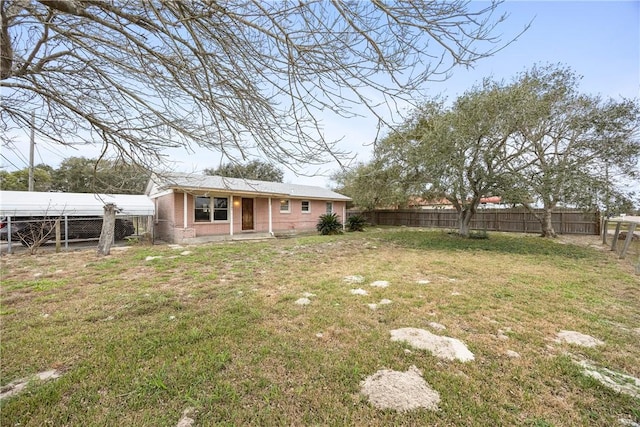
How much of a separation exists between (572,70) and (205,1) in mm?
13416

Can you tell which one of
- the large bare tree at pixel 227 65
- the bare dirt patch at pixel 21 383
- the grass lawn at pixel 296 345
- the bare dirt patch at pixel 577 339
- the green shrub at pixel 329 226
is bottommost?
the bare dirt patch at pixel 21 383

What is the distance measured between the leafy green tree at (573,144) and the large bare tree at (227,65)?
8.09 meters

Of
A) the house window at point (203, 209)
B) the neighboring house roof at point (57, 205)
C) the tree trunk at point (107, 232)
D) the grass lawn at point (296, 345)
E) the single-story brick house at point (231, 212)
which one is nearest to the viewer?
the grass lawn at point (296, 345)

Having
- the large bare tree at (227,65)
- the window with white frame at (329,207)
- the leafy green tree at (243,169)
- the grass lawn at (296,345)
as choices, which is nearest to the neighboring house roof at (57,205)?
the grass lawn at (296,345)

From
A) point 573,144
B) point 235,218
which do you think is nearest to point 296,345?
point 235,218

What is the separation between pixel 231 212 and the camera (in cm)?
1201

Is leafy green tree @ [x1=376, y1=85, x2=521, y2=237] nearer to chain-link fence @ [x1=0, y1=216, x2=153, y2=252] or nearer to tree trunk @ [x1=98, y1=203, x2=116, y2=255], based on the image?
tree trunk @ [x1=98, y1=203, x2=116, y2=255]

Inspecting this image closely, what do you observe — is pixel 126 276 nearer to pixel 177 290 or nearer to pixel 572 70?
pixel 177 290

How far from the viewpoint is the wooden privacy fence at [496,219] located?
13.6 metres

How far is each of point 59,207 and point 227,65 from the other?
471 inches

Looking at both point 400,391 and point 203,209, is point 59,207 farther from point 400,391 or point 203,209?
point 400,391

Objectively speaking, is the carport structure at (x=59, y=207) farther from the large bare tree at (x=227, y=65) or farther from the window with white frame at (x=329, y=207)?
the window with white frame at (x=329, y=207)

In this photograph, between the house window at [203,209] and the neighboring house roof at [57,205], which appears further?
the house window at [203,209]

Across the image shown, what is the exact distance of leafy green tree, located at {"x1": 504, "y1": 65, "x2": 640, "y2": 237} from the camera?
7926mm
